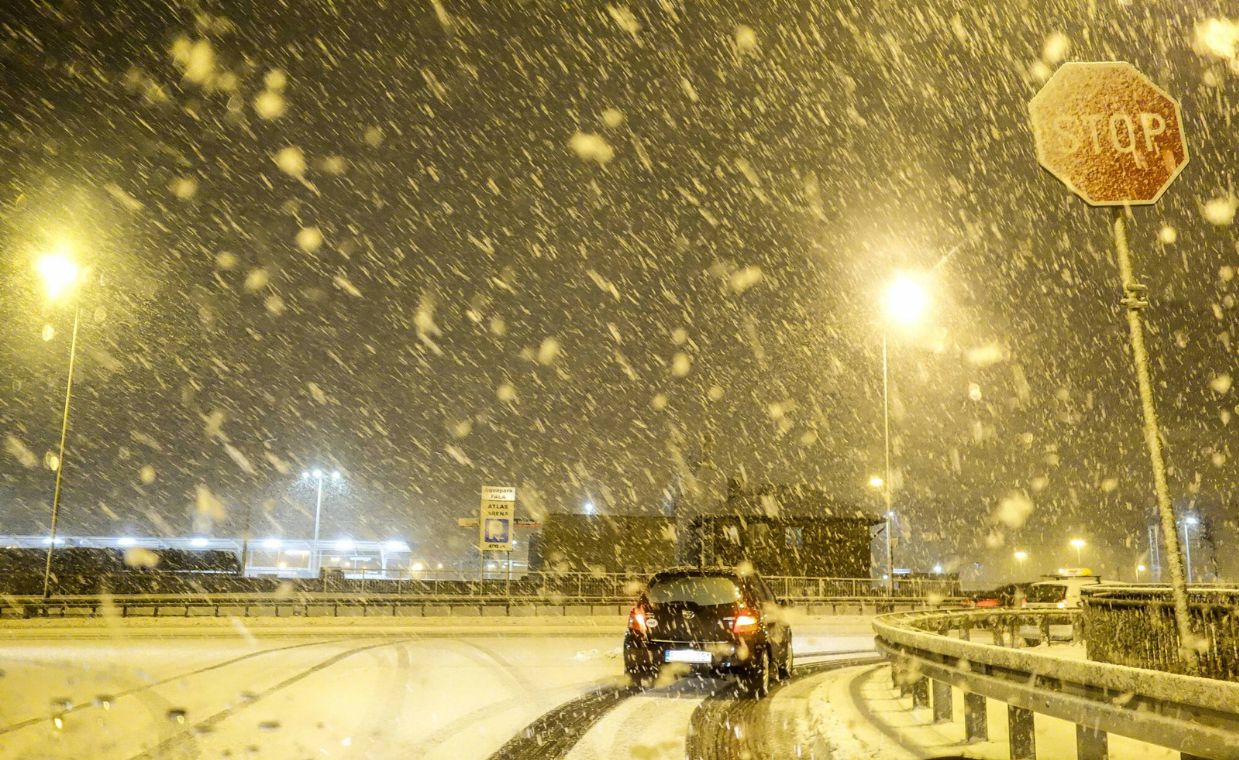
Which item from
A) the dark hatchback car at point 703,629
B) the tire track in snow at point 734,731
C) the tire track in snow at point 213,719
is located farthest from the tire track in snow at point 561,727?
the tire track in snow at point 213,719

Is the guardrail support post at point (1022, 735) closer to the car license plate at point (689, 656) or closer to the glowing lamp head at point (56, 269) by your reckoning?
the car license plate at point (689, 656)

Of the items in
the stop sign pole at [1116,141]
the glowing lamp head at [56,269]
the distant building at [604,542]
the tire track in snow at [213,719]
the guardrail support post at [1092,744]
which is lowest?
the tire track in snow at [213,719]

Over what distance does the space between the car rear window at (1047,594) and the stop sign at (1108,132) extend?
76.0 ft

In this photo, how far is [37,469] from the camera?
84.2m

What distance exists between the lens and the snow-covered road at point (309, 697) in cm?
782

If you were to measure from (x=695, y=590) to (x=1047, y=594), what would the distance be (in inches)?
768

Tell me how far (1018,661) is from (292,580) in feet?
116

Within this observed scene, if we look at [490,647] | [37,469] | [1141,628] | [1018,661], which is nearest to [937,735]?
[1018,661]

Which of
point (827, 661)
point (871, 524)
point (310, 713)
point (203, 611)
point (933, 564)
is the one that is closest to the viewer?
point (310, 713)

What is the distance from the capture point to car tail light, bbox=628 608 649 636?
11712 mm

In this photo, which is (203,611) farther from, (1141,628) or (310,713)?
(1141,628)

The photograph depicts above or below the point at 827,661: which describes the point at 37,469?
above

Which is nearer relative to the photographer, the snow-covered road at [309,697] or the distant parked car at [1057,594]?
the snow-covered road at [309,697]

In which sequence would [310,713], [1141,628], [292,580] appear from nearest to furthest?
[310,713], [1141,628], [292,580]
